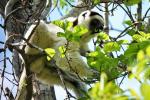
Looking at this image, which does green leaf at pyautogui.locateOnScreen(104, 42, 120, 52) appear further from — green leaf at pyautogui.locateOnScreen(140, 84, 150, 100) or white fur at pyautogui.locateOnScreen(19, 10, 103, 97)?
green leaf at pyautogui.locateOnScreen(140, 84, 150, 100)

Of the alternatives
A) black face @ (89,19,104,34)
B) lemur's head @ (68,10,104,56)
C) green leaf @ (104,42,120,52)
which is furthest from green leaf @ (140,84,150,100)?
black face @ (89,19,104,34)

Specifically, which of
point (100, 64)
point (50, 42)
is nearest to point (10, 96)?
point (100, 64)

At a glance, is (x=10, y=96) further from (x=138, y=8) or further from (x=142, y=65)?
(x=142, y=65)

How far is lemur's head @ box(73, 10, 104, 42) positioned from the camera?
203 inches

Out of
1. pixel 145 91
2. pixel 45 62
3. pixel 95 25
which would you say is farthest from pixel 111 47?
pixel 95 25

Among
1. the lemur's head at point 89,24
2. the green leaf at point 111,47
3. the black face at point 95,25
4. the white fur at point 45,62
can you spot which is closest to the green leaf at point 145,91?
the green leaf at point 111,47

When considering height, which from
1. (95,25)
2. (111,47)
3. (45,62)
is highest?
(95,25)

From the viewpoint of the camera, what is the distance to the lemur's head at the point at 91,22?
17.0 ft

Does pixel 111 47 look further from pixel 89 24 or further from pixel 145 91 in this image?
pixel 89 24

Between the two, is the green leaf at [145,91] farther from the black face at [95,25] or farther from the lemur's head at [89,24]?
the black face at [95,25]

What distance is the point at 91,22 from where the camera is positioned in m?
5.40

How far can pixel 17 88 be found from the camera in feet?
13.4

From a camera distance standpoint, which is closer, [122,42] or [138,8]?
[122,42]

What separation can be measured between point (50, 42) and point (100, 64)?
2.30 meters
